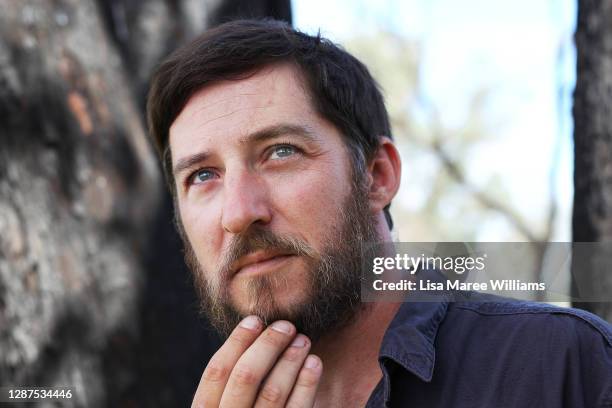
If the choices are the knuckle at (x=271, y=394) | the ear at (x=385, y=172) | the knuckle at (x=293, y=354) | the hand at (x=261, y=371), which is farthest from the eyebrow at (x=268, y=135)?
the knuckle at (x=271, y=394)

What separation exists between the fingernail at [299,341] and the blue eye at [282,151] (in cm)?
60

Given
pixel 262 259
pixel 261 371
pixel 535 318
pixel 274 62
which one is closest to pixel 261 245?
pixel 262 259

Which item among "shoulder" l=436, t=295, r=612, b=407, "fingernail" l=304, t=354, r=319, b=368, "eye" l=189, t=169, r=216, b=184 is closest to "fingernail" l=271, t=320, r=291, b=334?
"fingernail" l=304, t=354, r=319, b=368

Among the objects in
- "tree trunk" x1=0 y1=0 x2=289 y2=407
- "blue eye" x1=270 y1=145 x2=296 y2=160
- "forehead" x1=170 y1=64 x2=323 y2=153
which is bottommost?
"tree trunk" x1=0 y1=0 x2=289 y2=407

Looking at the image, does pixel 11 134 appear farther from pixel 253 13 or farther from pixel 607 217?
pixel 607 217

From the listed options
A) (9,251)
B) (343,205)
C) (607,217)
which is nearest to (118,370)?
(9,251)

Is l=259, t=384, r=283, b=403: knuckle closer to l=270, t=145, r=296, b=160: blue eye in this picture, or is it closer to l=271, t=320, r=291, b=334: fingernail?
l=271, t=320, r=291, b=334: fingernail

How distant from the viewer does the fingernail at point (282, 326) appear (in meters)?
2.28

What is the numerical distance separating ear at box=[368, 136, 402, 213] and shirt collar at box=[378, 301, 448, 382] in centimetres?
47

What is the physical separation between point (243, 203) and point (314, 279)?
0.34m

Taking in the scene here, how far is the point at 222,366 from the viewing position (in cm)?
225

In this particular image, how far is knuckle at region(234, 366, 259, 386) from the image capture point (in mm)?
2168

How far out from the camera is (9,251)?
3.43 metres

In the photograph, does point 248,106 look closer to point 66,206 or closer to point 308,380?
point 308,380
